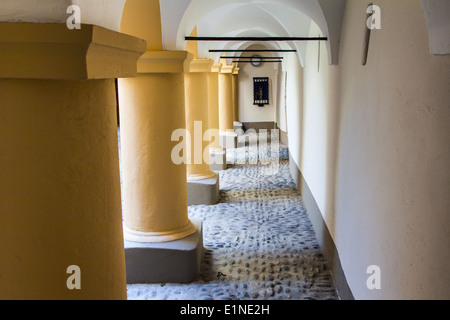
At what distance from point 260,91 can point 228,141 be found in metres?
10.4

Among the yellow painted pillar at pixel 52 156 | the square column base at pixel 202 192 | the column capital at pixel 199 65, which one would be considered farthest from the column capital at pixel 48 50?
the column capital at pixel 199 65

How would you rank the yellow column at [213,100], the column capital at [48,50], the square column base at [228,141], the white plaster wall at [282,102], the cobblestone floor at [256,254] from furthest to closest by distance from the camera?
the white plaster wall at [282,102] < the square column base at [228,141] < the yellow column at [213,100] < the cobblestone floor at [256,254] < the column capital at [48,50]

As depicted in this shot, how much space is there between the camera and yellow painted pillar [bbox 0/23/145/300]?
2816mm

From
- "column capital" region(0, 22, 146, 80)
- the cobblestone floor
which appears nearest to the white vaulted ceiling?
the cobblestone floor

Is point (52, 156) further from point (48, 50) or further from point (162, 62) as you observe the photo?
point (162, 62)

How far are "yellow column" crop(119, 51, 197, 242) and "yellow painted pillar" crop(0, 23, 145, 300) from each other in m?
3.40

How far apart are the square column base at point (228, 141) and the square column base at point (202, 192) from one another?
25.2 feet

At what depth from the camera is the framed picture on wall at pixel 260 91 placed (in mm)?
29672

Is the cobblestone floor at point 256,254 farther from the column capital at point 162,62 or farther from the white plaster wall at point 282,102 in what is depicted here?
the white plaster wall at point 282,102

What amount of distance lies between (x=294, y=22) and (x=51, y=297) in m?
10.6

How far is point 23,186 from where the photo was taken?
9.70 feet
